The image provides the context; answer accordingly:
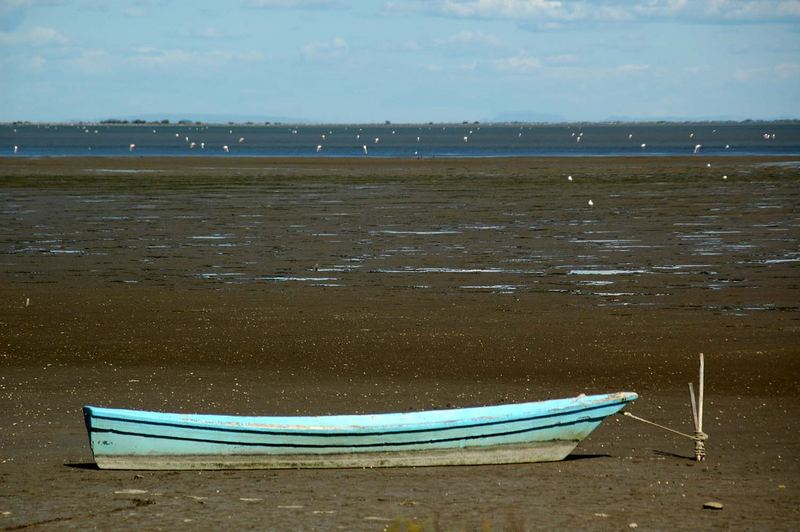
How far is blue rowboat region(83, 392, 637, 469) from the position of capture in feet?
37.6

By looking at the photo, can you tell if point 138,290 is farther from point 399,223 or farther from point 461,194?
point 461,194

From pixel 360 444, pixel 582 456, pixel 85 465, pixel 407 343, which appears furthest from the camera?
pixel 407 343

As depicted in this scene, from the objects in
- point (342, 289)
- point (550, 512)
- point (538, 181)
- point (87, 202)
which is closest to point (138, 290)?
point (342, 289)

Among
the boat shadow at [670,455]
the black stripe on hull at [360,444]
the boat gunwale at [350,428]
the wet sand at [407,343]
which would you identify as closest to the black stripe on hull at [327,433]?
the boat gunwale at [350,428]

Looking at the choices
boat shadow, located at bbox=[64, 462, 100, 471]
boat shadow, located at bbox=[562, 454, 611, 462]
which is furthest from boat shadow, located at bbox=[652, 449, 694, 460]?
boat shadow, located at bbox=[64, 462, 100, 471]

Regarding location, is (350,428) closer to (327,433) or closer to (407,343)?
(327,433)

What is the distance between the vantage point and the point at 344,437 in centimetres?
1152

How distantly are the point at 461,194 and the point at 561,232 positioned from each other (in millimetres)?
15923

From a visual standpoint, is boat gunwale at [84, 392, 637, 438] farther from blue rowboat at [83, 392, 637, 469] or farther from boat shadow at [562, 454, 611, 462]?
boat shadow at [562, 454, 611, 462]

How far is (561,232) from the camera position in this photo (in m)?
34.8

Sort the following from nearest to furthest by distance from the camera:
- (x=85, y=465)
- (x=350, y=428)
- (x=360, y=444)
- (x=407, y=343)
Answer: (x=350, y=428) → (x=360, y=444) → (x=85, y=465) → (x=407, y=343)

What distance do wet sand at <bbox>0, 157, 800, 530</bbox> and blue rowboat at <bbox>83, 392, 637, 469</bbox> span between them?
172mm

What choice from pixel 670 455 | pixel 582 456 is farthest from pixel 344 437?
pixel 670 455

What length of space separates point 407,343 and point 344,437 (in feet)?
23.3
